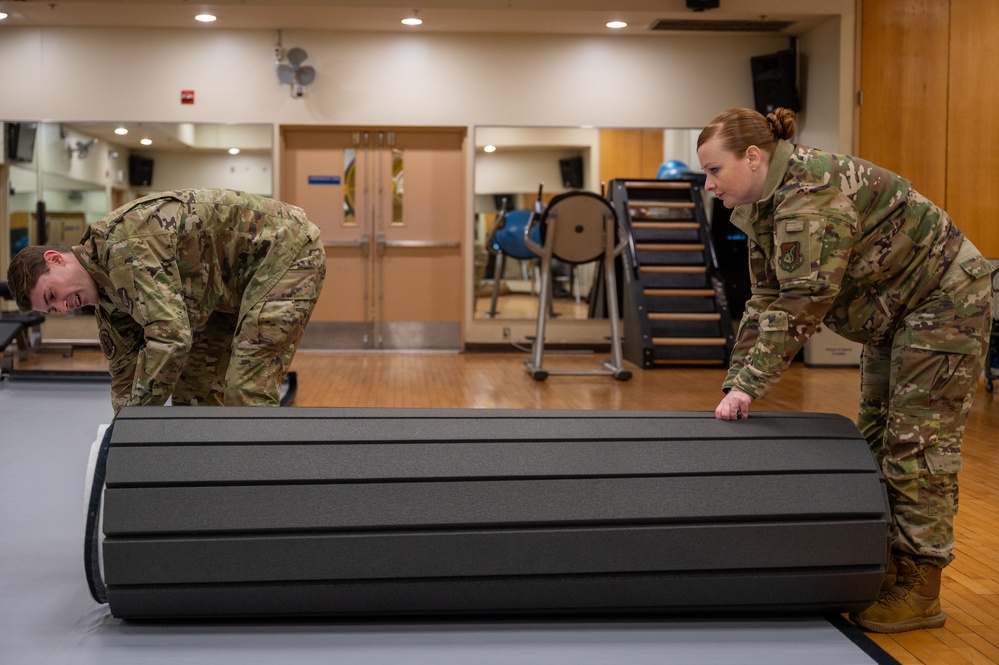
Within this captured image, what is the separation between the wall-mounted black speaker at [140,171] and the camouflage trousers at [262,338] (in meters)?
6.81

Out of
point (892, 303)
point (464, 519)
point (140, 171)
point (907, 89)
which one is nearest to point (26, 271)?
point (464, 519)

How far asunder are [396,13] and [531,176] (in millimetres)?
2067

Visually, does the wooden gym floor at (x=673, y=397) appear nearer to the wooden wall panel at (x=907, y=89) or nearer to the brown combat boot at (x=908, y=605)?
the brown combat boot at (x=908, y=605)

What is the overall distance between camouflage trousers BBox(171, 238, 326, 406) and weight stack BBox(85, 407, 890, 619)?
0.40 meters

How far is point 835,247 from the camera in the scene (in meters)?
2.18

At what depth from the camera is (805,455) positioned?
2.30m

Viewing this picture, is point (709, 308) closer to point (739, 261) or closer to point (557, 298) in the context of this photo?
point (739, 261)

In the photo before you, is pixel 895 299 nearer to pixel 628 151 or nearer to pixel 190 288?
pixel 190 288

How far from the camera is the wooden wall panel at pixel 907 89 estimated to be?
7.80 m

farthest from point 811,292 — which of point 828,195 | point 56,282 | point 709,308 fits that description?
point 709,308

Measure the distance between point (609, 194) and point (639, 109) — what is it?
2.86 ft

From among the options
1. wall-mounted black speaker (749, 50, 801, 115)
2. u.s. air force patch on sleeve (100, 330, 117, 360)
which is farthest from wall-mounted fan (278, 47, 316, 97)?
u.s. air force patch on sleeve (100, 330, 117, 360)

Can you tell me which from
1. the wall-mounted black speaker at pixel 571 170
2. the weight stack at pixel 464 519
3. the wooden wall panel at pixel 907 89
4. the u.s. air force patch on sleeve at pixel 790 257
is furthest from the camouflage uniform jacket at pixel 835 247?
the wall-mounted black speaker at pixel 571 170

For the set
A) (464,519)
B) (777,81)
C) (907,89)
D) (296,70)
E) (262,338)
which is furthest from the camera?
(296,70)
